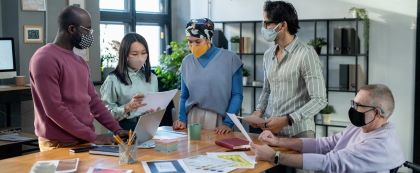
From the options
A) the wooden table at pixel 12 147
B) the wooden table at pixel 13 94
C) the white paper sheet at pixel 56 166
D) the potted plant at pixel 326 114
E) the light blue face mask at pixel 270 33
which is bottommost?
the wooden table at pixel 12 147

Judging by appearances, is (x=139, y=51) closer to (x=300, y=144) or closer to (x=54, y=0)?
(x=300, y=144)

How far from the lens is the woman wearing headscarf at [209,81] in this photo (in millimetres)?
3135

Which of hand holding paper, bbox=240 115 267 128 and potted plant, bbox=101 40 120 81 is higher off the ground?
potted plant, bbox=101 40 120 81

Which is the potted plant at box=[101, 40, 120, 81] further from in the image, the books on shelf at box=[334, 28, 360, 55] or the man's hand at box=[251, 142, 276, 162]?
the man's hand at box=[251, 142, 276, 162]

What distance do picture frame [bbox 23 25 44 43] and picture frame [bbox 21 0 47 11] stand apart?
168mm

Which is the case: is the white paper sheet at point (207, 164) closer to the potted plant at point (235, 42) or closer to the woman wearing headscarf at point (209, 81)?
the woman wearing headscarf at point (209, 81)

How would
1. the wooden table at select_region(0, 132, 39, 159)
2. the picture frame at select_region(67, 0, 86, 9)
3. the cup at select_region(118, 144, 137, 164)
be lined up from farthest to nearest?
the picture frame at select_region(67, 0, 86, 9), the wooden table at select_region(0, 132, 39, 159), the cup at select_region(118, 144, 137, 164)

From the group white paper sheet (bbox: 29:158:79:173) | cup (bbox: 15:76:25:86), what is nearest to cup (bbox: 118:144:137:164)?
white paper sheet (bbox: 29:158:79:173)

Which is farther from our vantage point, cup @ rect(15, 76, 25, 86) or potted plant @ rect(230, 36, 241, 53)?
potted plant @ rect(230, 36, 241, 53)

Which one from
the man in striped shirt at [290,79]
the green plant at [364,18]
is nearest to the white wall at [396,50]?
the green plant at [364,18]

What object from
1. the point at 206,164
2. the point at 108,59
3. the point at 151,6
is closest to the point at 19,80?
the point at 108,59

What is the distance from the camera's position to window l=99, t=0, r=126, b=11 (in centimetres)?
579

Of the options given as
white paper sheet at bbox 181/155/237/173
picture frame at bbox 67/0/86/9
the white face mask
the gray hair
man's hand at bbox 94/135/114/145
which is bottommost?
white paper sheet at bbox 181/155/237/173

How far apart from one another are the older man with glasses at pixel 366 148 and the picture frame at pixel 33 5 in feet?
10.5
